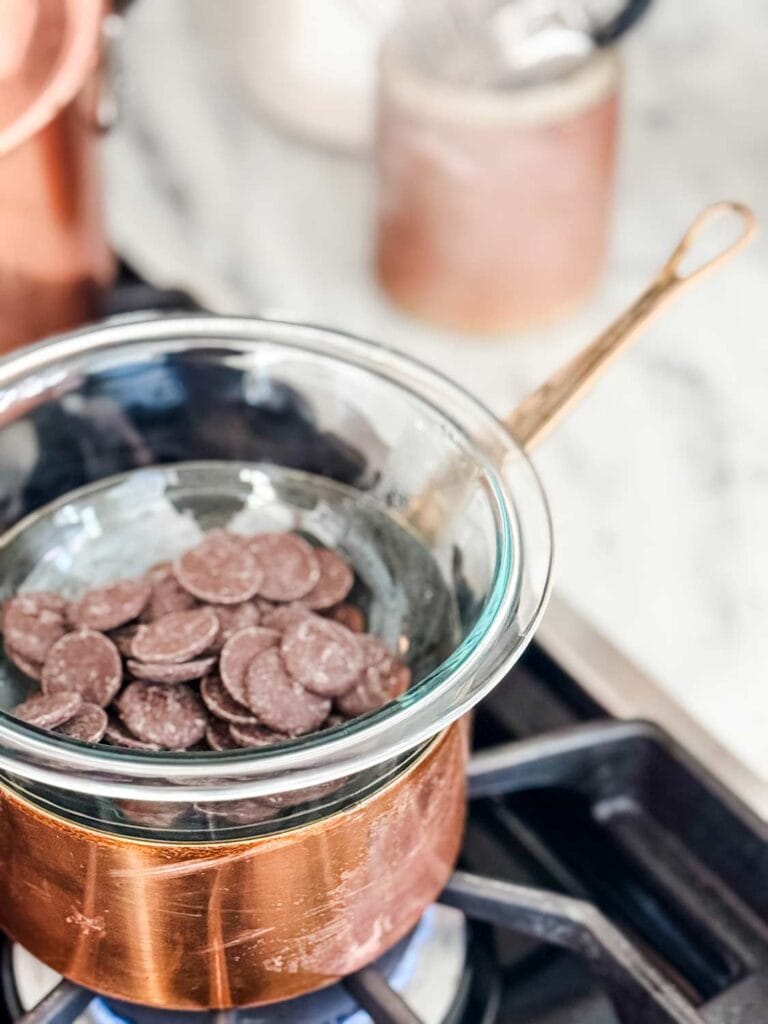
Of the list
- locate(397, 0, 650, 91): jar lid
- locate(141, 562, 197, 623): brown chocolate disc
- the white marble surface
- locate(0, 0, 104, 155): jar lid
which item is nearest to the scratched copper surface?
locate(141, 562, 197, 623): brown chocolate disc

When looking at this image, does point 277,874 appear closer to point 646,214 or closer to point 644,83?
point 646,214

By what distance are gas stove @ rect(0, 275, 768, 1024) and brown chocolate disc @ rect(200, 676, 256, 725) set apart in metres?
0.10

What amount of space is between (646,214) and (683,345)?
150 mm

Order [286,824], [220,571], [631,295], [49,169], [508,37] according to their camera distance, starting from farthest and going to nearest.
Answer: [631,295], [508,37], [49,169], [220,571], [286,824]

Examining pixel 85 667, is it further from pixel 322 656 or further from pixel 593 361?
pixel 593 361

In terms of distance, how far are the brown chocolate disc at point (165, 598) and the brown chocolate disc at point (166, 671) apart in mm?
32

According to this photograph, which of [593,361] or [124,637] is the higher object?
[593,361]

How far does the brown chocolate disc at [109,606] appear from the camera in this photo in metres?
0.43

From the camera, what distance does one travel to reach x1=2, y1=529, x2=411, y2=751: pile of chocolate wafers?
15.5 inches

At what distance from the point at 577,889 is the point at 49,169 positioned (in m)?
0.41

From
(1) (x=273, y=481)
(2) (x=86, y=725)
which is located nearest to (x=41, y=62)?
(1) (x=273, y=481)

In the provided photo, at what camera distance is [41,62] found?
0.54m

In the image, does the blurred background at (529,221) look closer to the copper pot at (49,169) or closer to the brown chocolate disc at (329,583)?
the copper pot at (49,169)

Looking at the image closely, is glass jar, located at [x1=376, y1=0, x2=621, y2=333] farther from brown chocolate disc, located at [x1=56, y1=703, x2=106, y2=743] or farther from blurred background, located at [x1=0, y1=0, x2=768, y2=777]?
brown chocolate disc, located at [x1=56, y1=703, x2=106, y2=743]
